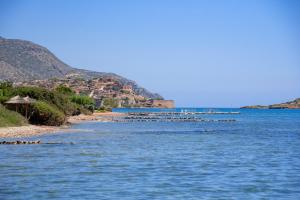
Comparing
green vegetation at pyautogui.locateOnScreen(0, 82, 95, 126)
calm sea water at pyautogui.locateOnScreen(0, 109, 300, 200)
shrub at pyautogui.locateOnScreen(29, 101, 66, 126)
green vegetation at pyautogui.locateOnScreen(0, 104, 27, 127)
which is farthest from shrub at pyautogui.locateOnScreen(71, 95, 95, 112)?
calm sea water at pyautogui.locateOnScreen(0, 109, 300, 200)

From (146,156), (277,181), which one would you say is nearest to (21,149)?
(146,156)

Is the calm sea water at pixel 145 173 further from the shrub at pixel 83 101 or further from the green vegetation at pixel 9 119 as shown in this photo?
the shrub at pixel 83 101

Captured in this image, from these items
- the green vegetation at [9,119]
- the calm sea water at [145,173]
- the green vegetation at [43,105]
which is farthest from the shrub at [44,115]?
the calm sea water at [145,173]

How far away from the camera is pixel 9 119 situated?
148 feet

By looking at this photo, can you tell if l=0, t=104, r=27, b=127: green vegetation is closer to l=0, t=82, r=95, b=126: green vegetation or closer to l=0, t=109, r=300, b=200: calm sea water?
l=0, t=82, r=95, b=126: green vegetation

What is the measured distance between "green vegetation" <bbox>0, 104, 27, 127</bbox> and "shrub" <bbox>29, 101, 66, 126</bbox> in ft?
11.1

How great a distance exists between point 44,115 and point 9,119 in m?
7.75

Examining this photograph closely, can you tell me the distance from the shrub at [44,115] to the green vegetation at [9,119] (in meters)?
3.37

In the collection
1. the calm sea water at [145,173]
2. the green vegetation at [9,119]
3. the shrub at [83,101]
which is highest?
the shrub at [83,101]

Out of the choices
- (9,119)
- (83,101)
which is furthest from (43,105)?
(83,101)

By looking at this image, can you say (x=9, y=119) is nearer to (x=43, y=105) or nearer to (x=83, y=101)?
(x=43, y=105)

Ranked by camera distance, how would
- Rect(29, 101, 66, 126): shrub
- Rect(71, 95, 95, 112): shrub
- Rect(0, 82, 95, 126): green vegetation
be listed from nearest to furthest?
1. Rect(29, 101, 66, 126): shrub
2. Rect(0, 82, 95, 126): green vegetation
3. Rect(71, 95, 95, 112): shrub

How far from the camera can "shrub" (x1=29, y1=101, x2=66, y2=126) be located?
52.0m

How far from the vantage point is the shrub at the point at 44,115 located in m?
52.0
